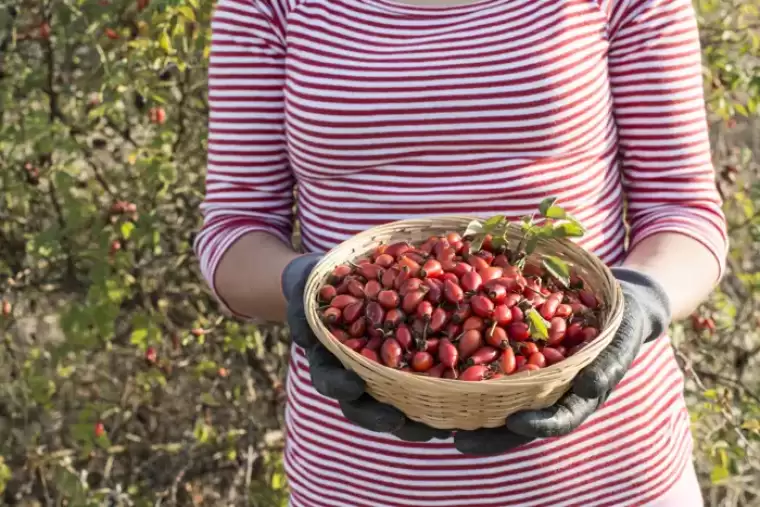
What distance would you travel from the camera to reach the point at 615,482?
1200 mm

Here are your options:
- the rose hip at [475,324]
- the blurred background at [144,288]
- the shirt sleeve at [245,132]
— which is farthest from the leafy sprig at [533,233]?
the blurred background at [144,288]

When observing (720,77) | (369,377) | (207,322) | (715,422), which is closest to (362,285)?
(369,377)

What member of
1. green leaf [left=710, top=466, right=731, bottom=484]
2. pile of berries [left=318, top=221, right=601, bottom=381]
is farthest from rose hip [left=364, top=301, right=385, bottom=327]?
green leaf [left=710, top=466, right=731, bottom=484]

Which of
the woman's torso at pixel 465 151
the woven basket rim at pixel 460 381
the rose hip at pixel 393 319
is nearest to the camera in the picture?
the woven basket rim at pixel 460 381

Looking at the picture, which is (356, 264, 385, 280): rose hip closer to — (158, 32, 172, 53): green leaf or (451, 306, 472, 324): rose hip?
(451, 306, 472, 324): rose hip

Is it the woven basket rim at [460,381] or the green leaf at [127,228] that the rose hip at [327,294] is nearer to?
the woven basket rim at [460,381]

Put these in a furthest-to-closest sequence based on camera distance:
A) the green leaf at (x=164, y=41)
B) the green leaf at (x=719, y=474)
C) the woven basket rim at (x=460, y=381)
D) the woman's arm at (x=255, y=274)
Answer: the green leaf at (x=719, y=474) < the green leaf at (x=164, y=41) < the woman's arm at (x=255, y=274) < the woven basket rim at (x=460, y=381)

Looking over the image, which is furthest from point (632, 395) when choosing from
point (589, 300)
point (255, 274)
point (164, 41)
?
point (164, 41)

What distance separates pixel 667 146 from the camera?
1199mm

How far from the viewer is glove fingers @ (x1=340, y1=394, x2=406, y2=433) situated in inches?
40.1

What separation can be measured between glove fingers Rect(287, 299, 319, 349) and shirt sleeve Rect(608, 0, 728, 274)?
488 millimetres

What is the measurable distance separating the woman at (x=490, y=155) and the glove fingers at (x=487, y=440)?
5 cm

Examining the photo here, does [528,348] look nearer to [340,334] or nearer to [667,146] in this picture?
[340,334]

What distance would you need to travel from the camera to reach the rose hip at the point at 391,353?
99 cm
